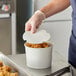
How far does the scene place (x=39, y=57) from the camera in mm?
818

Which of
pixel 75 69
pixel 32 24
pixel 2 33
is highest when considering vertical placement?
pixel 32 24

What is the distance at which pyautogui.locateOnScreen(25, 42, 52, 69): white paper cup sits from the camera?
2.68 ft

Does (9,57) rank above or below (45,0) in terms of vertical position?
below

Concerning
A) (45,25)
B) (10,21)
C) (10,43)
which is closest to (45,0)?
(45,25)

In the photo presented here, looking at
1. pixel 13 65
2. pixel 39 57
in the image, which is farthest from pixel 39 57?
pixel 13 65

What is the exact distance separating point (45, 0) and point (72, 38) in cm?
104

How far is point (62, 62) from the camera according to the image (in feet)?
2.95

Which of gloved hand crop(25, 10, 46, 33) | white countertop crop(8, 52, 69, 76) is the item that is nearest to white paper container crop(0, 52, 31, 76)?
white countertop crop(8, 52, 69, 76)

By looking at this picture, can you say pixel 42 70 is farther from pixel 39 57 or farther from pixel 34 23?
pixel 34 23

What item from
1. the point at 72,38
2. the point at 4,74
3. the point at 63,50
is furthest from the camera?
the point at 63,50

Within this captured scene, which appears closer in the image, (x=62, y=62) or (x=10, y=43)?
(x=62, y=62)

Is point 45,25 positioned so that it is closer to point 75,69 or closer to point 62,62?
point 62,62

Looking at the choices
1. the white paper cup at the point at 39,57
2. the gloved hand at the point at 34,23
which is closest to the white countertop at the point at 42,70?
the white paper cup at the point at 39,57

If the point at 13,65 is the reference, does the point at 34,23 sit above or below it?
above
